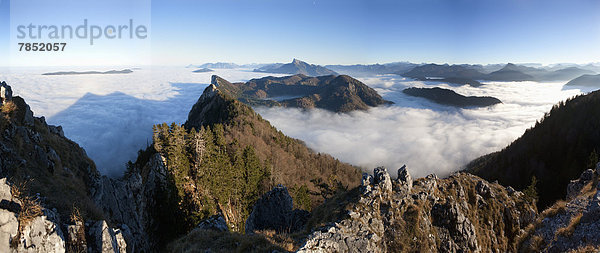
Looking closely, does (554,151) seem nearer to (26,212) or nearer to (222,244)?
(222,244)

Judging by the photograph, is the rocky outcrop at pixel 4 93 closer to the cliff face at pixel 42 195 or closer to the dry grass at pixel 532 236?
the cliff face at pixel 42 195

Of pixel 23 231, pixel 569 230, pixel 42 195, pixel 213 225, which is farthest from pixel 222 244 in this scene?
pixel 569 230

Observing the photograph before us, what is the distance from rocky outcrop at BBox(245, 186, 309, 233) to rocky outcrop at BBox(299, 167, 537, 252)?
34.6 ft

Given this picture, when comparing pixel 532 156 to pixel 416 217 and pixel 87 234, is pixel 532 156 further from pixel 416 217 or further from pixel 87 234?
pixel 87 234

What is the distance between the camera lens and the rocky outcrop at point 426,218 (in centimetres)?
2164

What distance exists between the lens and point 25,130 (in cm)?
2105

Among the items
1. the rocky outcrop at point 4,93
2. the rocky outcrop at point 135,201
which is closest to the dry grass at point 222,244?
the rocky outcrop at point 135,201

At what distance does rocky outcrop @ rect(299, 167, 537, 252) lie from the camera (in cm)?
2164

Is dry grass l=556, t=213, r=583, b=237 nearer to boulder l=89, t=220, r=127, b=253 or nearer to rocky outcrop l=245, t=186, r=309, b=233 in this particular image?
rocky outcrop l=245, t=186, r=309, b=233

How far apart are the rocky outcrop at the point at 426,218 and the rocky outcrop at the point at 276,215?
10.5 m

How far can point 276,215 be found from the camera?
34656 millimetres

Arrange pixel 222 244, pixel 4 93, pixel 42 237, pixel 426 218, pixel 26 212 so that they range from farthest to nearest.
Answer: pixel 426 218 < pixel 4 93 < pixel 222 244 < pixel 42 237 < pixel 26 212

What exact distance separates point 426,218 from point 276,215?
2026cm

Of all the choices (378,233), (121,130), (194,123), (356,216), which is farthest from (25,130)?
(121,130)
